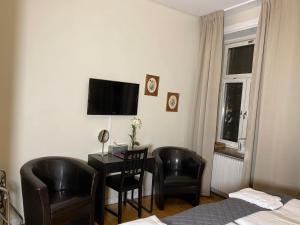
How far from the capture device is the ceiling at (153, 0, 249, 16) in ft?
11.2

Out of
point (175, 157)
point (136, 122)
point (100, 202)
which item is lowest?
point (100, 202)

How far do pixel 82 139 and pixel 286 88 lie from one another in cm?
241

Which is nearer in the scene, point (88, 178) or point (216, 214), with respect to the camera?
point (216, 214)

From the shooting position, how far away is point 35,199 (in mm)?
2193

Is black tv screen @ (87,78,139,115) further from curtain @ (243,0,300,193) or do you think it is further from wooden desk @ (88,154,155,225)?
curtain @ (243,0,300,193)

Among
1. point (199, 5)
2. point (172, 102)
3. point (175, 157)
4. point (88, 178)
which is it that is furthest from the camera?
point (172, 102)

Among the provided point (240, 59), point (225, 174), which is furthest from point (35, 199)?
point (240, 59)

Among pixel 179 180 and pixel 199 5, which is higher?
pixel 199 5

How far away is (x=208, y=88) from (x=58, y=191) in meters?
2.45

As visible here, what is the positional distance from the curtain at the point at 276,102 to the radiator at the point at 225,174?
384 millimetres

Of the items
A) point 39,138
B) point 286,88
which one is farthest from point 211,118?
point 39,138

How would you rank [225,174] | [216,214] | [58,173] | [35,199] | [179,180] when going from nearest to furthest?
[216,214], [35,199], [58,173], [179,180], [225,174]

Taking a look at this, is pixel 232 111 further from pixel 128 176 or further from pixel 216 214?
pixel 216 214

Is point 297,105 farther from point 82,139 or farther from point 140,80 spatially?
point 82,139
